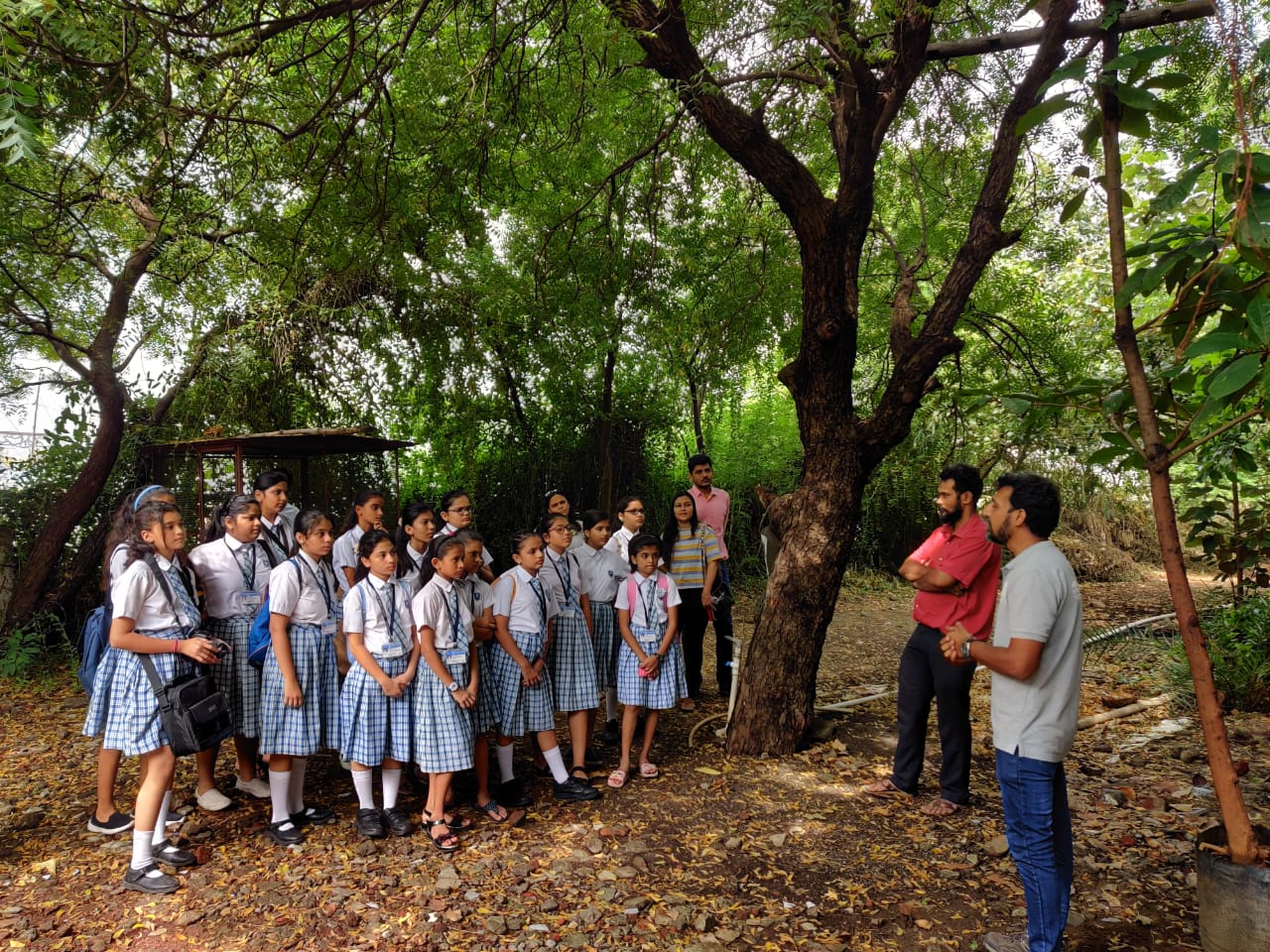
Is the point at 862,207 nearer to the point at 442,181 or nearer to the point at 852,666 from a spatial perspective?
the point at 442,181

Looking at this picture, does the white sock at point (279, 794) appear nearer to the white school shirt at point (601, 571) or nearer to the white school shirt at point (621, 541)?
the white school shirt at point (601, 571)

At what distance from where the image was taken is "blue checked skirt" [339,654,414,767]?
360cm

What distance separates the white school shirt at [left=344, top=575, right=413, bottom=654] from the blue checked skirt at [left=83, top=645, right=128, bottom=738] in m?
0.92

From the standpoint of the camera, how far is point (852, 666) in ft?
23.3

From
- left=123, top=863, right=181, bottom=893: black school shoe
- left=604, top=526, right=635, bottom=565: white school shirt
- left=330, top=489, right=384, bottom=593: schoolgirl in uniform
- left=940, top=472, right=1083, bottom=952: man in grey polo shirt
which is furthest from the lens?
left=604, top=526, right=635, bottom=565: white school shirt

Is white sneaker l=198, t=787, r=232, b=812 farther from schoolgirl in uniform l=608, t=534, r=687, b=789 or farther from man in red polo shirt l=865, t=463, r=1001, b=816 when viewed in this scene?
man in red polo shirt l=865, t=463, r=1001, b=816

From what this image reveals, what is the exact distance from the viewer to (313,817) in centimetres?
375

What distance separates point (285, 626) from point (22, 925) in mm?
1347

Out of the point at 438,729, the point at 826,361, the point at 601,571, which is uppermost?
the point at 826,361

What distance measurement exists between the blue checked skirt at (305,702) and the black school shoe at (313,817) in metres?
0.29

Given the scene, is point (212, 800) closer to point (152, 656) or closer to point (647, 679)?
point (152, 656)

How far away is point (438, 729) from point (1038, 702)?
94.8 inches

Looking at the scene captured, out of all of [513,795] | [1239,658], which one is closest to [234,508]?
[513,795]

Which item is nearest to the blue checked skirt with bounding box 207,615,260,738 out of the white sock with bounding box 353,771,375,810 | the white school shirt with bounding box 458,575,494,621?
the white sock with bounding box 353,771,375,810
